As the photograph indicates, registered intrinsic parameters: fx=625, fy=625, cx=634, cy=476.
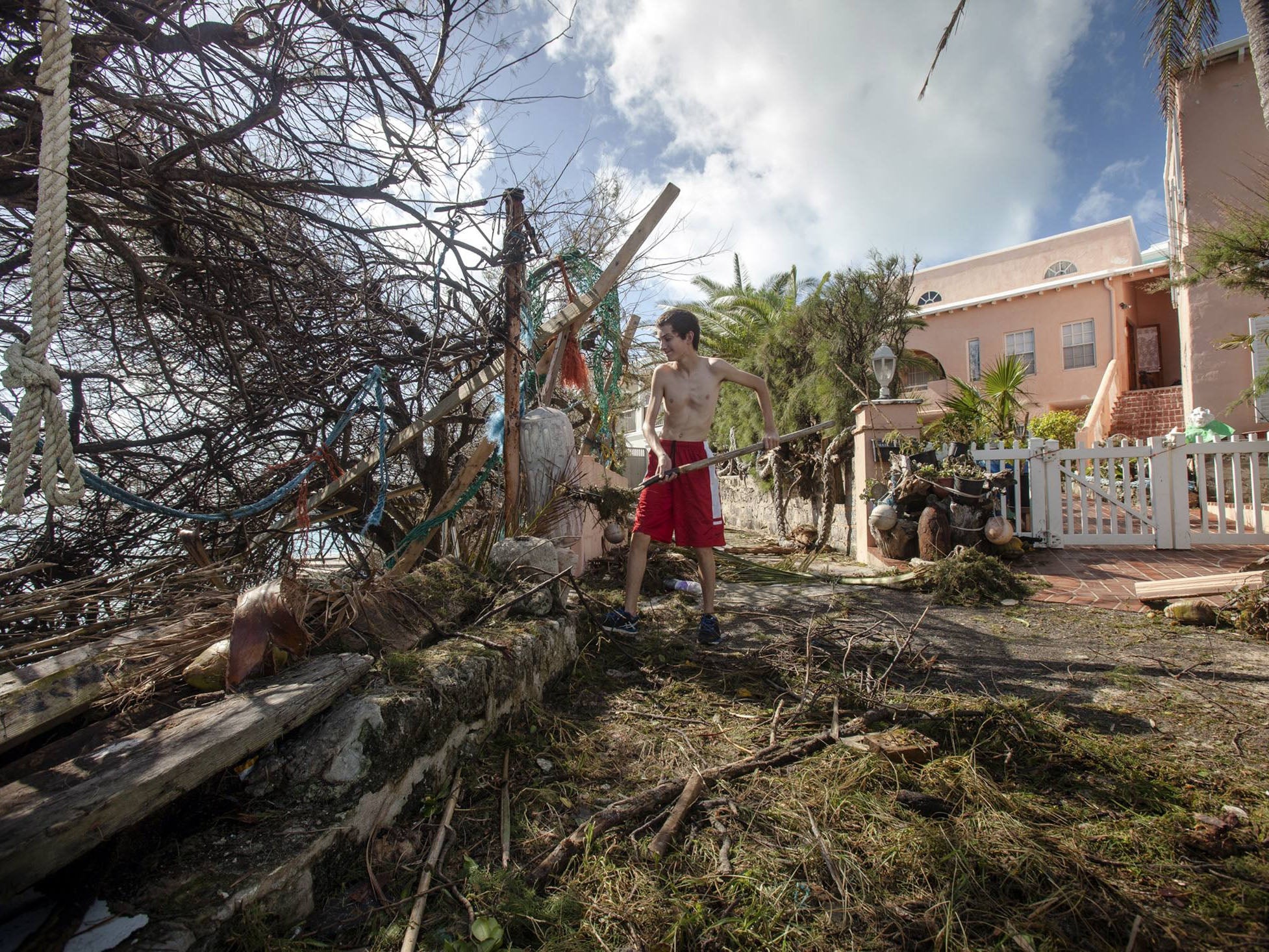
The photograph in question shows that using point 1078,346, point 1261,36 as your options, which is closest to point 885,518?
point 1261,36

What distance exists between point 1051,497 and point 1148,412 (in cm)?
1118

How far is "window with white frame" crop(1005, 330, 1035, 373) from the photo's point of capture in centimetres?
1786

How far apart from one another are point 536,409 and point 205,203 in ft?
7.30

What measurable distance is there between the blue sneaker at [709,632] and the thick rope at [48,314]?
2.93 metres

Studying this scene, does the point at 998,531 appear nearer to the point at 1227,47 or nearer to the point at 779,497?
the point at 779,497

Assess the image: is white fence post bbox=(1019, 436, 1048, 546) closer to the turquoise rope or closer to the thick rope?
the turquoise rope

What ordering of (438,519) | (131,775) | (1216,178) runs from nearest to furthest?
(131,775), (438,519), (1216,178)

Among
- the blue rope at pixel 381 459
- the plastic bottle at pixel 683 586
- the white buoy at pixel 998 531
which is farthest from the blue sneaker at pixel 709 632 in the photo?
the white buoy at pixel 998 531

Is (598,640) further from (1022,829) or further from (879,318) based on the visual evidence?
(879,318)

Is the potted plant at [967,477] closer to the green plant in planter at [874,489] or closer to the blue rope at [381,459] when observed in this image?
the green plant in planter at [874,489]

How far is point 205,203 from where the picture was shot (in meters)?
3.29

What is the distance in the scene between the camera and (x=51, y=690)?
1.59 metres

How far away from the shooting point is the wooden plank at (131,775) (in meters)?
1.07

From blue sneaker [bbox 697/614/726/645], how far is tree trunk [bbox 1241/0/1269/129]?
7.57m
